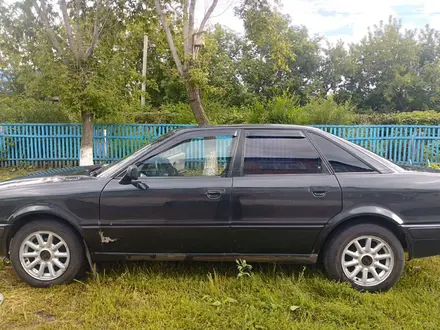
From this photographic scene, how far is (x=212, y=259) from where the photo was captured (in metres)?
3.20

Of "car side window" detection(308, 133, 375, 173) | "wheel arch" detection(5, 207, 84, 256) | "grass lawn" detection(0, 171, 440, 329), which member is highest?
"car side window" detection(308, 133, 375, 173)

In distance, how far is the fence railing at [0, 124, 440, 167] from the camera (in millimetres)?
9812

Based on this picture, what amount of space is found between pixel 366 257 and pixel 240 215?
119 cm

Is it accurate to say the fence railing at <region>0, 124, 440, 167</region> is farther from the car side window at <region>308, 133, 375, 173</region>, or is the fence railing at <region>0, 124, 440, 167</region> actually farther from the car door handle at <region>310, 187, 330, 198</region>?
the car door handle at <region>310, 187, 330, 198</region>

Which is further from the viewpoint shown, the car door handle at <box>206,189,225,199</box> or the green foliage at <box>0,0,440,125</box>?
the green foliage at <box>0,0,440,125</box>

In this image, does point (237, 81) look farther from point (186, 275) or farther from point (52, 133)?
point (186, 275)

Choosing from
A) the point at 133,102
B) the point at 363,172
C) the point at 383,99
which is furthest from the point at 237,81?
the point at 363,172

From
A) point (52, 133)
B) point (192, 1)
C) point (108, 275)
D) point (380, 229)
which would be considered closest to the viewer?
point (380, 229)

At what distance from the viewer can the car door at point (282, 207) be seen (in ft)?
10.1

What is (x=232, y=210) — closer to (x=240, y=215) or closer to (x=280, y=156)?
(x=240, y=215)

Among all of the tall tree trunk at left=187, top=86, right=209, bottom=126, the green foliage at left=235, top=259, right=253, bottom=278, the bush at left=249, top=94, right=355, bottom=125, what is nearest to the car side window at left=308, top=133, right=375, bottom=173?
the green foliage at left=235, top=259, right=253, bottom=278

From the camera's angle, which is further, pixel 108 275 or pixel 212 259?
pixel 108 275

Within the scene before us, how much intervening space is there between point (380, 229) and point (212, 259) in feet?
5.02

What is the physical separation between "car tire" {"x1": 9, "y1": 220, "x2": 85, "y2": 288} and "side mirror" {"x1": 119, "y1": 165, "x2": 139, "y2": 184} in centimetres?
68
